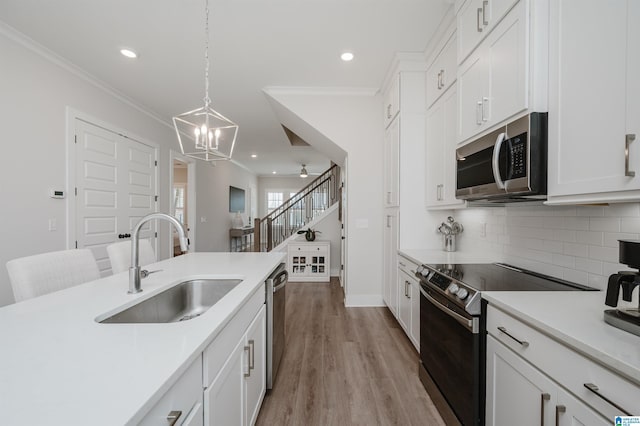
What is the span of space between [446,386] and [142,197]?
458cm

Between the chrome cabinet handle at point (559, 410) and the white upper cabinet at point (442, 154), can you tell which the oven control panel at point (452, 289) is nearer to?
the chrome cabinet handle at point (559, 410)

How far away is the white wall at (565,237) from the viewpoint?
51.8 inches

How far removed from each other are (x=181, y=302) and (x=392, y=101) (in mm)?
2972

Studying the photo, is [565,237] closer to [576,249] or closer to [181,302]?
[576,249]

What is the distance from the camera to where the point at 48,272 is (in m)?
1.53

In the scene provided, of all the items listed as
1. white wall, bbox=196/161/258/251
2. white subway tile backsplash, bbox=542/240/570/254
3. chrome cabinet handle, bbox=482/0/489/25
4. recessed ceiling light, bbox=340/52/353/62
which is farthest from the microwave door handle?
white wall, bbox=196/161/258/251

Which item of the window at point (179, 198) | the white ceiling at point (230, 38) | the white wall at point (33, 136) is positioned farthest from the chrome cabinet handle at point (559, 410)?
the window at point (179, 198)

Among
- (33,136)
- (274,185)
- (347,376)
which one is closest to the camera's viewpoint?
(347,376)

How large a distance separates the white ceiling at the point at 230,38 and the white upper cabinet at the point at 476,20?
1.08ft

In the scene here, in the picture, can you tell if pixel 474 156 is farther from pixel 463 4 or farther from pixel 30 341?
pixel 30 341

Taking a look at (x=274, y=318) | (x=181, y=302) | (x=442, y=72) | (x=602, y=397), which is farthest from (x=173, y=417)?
(x=442, y=72)

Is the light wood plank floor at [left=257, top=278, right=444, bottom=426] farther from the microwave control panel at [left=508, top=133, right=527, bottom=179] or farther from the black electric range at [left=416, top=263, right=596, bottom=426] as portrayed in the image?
the microwave control panel at [left=508, top=133, right=527, bottom=179]

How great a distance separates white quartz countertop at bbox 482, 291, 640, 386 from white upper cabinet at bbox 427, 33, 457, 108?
180 cm

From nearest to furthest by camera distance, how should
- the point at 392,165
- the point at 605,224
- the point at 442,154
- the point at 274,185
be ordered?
the point at 605,224, the point at 442,154, the point at 392,165, the point at 274,185
